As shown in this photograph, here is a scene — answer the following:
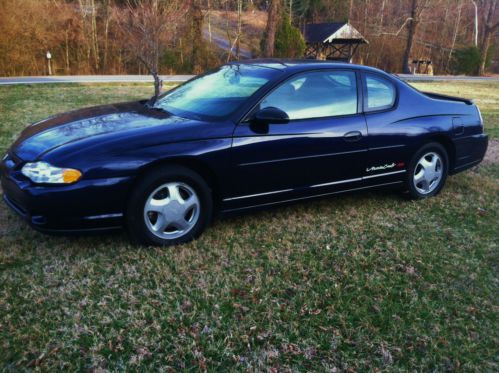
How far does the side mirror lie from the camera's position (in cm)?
366

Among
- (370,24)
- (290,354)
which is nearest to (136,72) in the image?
(370,24)

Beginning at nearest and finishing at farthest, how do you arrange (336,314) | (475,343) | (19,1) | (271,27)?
(475,343) < (336,314) < (19,1) < (271,27)

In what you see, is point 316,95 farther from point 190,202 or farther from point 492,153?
point 492,153

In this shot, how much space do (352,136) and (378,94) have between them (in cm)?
62

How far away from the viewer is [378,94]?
4.47 meters

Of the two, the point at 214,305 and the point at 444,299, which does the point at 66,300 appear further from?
the point at 444,299

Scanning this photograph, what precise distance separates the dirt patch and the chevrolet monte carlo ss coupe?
7.55 feet

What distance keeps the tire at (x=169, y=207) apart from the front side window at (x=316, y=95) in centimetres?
92

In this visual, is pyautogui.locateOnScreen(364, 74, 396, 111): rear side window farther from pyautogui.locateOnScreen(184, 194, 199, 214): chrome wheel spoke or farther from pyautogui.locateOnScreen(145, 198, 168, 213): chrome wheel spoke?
pyautogui.locateOnScreen(145, 198, 168, 213): chrome wheel spoke

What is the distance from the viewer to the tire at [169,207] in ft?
11.0

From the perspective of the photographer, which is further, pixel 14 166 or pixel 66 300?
pixel 14 166

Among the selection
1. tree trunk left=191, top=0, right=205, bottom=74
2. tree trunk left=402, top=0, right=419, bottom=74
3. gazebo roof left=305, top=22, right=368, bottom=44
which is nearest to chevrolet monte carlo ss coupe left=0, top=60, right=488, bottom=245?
tree trunk left=191, top=0, right=205, bottom=74

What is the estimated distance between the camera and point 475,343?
265 centimetres

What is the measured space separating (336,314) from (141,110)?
251 centimetres
